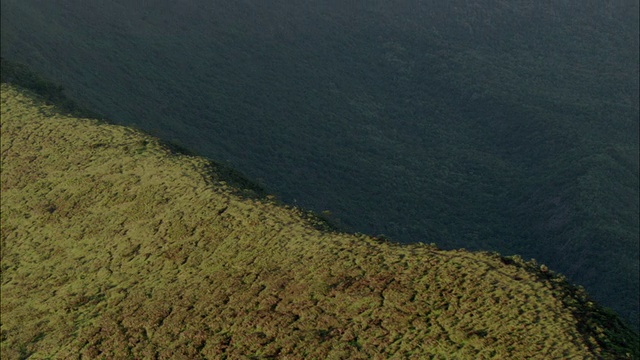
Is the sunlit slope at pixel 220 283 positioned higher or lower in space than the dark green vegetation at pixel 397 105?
higher

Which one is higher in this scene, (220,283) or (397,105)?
(220,283)

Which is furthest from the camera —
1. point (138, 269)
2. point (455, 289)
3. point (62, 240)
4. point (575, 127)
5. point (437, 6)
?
point (437, 6)

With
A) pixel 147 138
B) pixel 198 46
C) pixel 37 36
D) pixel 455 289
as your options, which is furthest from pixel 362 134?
pixel 455 289

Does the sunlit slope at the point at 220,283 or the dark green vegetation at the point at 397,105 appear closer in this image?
the sunlit slope at the point at 220,283

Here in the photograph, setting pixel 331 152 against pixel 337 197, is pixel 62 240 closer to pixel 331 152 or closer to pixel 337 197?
pixel 337 197

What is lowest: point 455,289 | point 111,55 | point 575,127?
point 111,55

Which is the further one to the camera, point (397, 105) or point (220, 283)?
point (397, 105)
